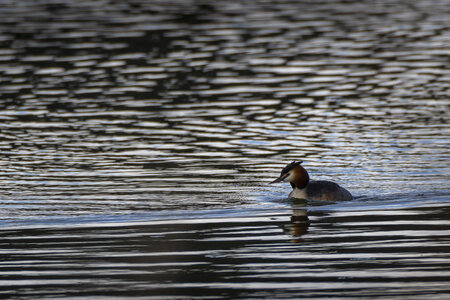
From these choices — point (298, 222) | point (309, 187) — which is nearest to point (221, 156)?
point (309, 187)

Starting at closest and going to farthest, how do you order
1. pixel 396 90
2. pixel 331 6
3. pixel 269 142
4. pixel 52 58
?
pixel 269 142, pixel 396 90, pixel 52 58, pixel 331 6

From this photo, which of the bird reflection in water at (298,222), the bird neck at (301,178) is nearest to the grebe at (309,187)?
the bird neck at (301,178)

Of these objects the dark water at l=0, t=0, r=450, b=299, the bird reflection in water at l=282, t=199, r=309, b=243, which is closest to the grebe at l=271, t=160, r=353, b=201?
the bird reflection in water at l=282, t=199, r=309, b=243

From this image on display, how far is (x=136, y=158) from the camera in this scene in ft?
66.7

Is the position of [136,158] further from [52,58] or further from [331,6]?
[331,6]

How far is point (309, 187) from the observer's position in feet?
55.3

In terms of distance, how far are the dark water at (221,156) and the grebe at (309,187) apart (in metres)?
0.26

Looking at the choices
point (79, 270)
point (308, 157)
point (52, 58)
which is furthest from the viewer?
point (52, 58)

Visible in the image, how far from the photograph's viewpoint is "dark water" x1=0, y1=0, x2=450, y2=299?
11.8 m

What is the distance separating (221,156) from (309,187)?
3784mm

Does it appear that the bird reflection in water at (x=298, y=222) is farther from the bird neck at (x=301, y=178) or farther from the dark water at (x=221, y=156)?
the bird neck at (x=301, y=178)

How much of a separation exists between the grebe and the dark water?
10.4 inches

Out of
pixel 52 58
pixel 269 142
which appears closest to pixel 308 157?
pixel 269 142

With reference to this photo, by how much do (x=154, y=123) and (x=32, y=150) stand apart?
12.0ft
